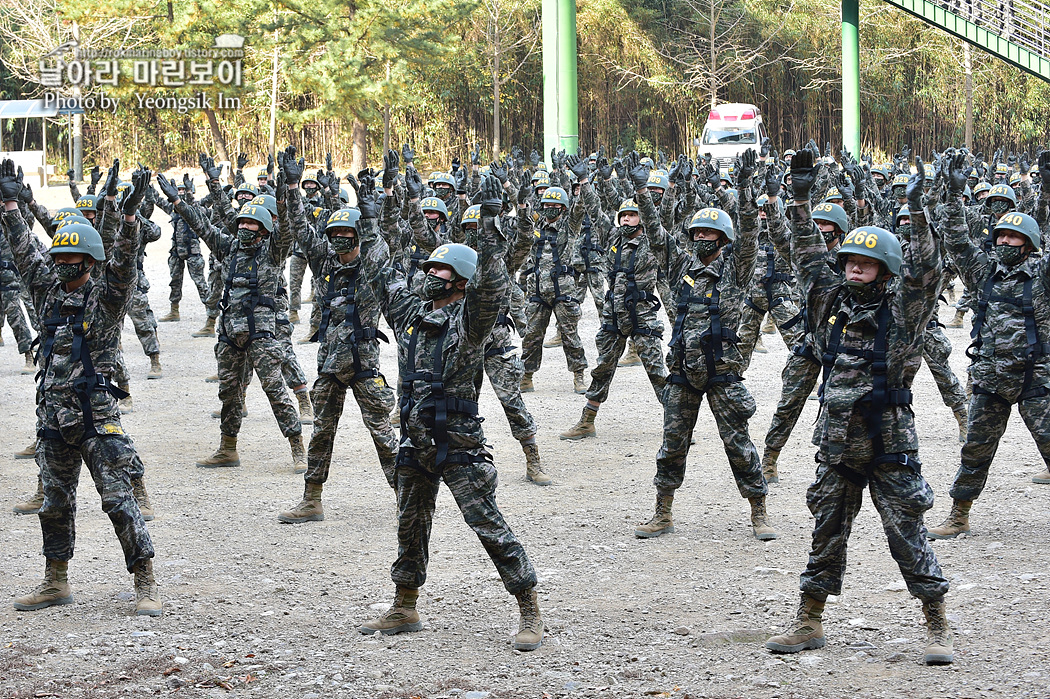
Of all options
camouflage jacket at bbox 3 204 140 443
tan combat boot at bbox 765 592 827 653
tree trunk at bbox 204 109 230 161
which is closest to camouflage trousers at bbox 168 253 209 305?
camouflage jacket at bbox 3 204 140 443

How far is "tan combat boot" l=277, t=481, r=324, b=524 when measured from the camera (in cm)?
832

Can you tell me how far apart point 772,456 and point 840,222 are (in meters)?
1.84

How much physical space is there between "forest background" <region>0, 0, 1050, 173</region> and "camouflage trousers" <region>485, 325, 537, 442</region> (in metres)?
28.8

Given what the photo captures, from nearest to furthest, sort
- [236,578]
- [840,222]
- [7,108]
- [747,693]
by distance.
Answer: [747,693]
[236,578]
[840,222]
[7,108]

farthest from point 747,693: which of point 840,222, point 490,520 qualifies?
point 840,222

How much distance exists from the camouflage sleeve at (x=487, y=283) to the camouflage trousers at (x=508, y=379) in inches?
140

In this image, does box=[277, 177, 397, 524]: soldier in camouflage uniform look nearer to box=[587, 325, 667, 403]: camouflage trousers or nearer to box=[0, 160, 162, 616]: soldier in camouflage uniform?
box=[0, 160, 162, 616]: soldier in camouflage uniform

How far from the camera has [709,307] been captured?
25.4ft

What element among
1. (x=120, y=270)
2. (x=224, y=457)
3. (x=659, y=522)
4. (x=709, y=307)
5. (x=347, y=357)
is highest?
(x=120, y=270)

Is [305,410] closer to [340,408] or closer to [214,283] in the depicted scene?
[340,408]

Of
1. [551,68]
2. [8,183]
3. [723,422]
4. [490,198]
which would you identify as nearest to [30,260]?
[8,183]

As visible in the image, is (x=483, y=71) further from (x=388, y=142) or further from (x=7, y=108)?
(x=7, y=108)

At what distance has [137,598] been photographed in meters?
6.53

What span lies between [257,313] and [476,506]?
417 cm
